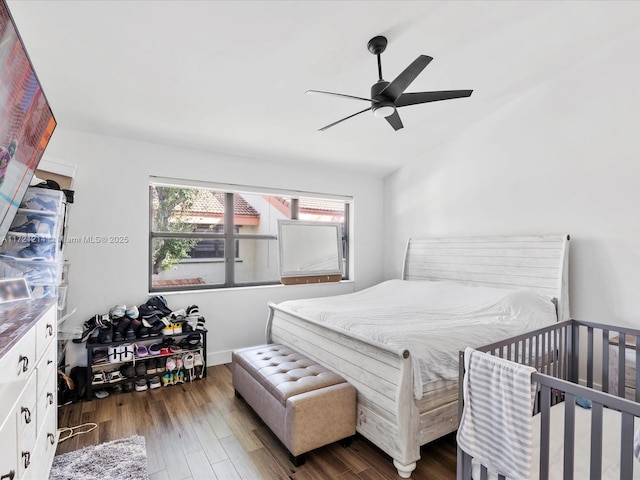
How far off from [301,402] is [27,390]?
50.8 inches

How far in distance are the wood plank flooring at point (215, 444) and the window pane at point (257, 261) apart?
1.61m

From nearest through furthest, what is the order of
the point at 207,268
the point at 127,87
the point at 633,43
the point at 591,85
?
the point at 127,87
the point at 633,43
the point at 591,85
the point at 207,268

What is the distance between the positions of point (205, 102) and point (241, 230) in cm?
177

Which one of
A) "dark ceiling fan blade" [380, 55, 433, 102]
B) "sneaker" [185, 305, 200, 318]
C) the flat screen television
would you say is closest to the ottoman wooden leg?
"sneaker" [185, 305, 200, 318]

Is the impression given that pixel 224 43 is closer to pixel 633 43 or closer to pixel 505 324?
pixel 505 324

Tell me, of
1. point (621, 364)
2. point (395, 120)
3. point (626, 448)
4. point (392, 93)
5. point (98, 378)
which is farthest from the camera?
point (98, 378)

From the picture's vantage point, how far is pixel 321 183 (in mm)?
4586

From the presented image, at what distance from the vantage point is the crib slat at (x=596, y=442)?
108cm

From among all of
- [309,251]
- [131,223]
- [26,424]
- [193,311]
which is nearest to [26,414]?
[26,424]

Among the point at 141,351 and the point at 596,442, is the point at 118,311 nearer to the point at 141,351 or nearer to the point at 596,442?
the point at 141,351

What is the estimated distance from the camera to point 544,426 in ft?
4.01

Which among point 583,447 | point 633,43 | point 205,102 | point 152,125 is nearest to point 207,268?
point 152,125

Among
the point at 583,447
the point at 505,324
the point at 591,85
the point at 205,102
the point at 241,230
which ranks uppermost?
the point at 591,85

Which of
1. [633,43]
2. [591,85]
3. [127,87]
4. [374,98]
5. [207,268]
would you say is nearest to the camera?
[374,98]
